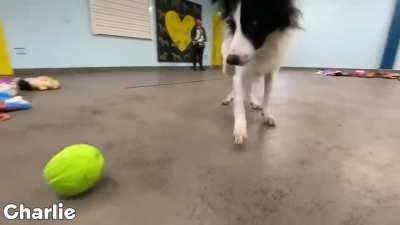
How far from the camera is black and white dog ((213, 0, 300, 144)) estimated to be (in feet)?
3.59

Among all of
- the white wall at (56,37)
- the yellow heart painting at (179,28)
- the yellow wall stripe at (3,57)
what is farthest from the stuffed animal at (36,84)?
the yellow heart painting at (179,28)

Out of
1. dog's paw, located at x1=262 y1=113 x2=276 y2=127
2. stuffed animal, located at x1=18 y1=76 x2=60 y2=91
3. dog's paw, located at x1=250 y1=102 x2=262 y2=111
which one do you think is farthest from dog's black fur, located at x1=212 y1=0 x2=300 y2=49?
stuffed animal, located at x1=18 y1=76 x2=60 y2=91

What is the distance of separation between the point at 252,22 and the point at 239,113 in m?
0.47

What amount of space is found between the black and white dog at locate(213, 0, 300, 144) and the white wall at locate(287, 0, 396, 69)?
6.65 metres

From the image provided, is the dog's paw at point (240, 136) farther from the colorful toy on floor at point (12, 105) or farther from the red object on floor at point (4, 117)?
the colorful toy on floor at point (12, 105)

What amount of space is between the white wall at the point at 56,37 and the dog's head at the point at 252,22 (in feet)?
13.5

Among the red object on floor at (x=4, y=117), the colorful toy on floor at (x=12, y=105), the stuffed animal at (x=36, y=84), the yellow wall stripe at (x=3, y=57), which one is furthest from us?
the yellow wall stripe at (x=3, y=57)

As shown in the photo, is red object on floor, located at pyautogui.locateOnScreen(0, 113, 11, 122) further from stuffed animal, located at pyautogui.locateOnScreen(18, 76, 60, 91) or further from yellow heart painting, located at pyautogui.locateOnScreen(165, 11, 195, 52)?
yellow heart painting, located at pyautogui.locateOnScreen(165, 11, 195, 52)

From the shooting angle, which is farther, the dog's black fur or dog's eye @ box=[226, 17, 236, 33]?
dog's eye @ box=[226, 17, 236, 33]

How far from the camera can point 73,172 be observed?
26.2 inches

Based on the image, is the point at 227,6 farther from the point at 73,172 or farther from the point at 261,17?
Result: the point at 73,172

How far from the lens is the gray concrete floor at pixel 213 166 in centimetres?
65

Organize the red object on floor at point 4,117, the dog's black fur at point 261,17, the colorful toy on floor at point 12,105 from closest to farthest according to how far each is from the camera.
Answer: the dog's black fur at point 261,17
the red object on floor at point 4,117
the colorful toy on floor at point 12,105

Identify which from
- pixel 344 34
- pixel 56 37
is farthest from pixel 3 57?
pixel 344 34
